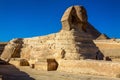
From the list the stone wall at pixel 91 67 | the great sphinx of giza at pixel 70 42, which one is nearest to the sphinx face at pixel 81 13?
the great sphinx of giza at pixel 70 42

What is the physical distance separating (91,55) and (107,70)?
4.37m

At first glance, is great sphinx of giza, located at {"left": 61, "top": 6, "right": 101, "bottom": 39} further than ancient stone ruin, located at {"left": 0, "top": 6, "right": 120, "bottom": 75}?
Yes

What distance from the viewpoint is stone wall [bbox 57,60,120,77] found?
15000 mm

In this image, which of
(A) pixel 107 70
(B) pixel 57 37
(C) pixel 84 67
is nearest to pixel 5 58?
(B) pixel 57 37

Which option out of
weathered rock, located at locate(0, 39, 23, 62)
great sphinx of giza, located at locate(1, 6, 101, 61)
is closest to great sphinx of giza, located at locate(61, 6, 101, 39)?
great sphinx of giza, located at locate(1, 6, 101, 61)

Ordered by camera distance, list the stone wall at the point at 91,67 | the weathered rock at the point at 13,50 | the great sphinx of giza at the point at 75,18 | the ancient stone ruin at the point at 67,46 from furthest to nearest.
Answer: the weathered rock at the point at 13,50, the great sphinx of giza at the point at 75,18, the ancient stone ruin at the point at 67,46, the stone wall at the point at 91,67

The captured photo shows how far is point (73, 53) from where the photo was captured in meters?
19.1

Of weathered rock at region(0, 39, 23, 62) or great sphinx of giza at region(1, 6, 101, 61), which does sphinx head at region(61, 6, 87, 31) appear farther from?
weathered rock at region(0, 39, 23, 62)

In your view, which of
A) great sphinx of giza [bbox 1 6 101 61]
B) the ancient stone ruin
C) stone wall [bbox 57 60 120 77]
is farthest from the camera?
great sphinx of giza [bbox 1 6 101 61]

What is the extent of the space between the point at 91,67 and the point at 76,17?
6635mm

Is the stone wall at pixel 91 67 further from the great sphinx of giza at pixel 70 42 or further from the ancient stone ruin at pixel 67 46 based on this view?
the great sphinx of giza at pixel 70 42

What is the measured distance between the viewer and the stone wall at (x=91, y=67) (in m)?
15.0

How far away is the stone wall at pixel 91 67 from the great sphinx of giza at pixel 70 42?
0.69 metres

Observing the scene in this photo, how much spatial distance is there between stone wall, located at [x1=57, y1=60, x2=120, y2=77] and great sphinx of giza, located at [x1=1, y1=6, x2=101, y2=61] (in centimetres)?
69
